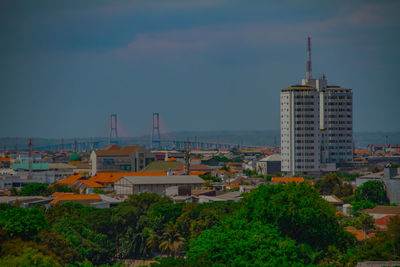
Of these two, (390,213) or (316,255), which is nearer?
(316,255)

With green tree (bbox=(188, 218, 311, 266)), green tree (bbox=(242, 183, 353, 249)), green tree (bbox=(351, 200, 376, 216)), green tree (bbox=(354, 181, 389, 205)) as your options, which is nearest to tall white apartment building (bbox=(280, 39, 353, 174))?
green tree (bbox=(354, 181, 389, 205))

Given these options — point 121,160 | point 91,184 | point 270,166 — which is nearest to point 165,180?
point 91,184

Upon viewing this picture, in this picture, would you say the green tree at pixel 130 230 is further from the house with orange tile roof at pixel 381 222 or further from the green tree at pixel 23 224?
the house with orange tile roof at pixel 381 222

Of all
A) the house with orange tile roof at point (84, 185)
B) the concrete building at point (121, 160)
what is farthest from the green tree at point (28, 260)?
the concrete building at point (121, 160)

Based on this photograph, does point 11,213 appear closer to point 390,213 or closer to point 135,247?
point 135,247

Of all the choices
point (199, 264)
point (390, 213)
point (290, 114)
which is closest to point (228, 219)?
point (199, 264)

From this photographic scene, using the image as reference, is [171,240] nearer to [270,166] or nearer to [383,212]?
[383,212]
